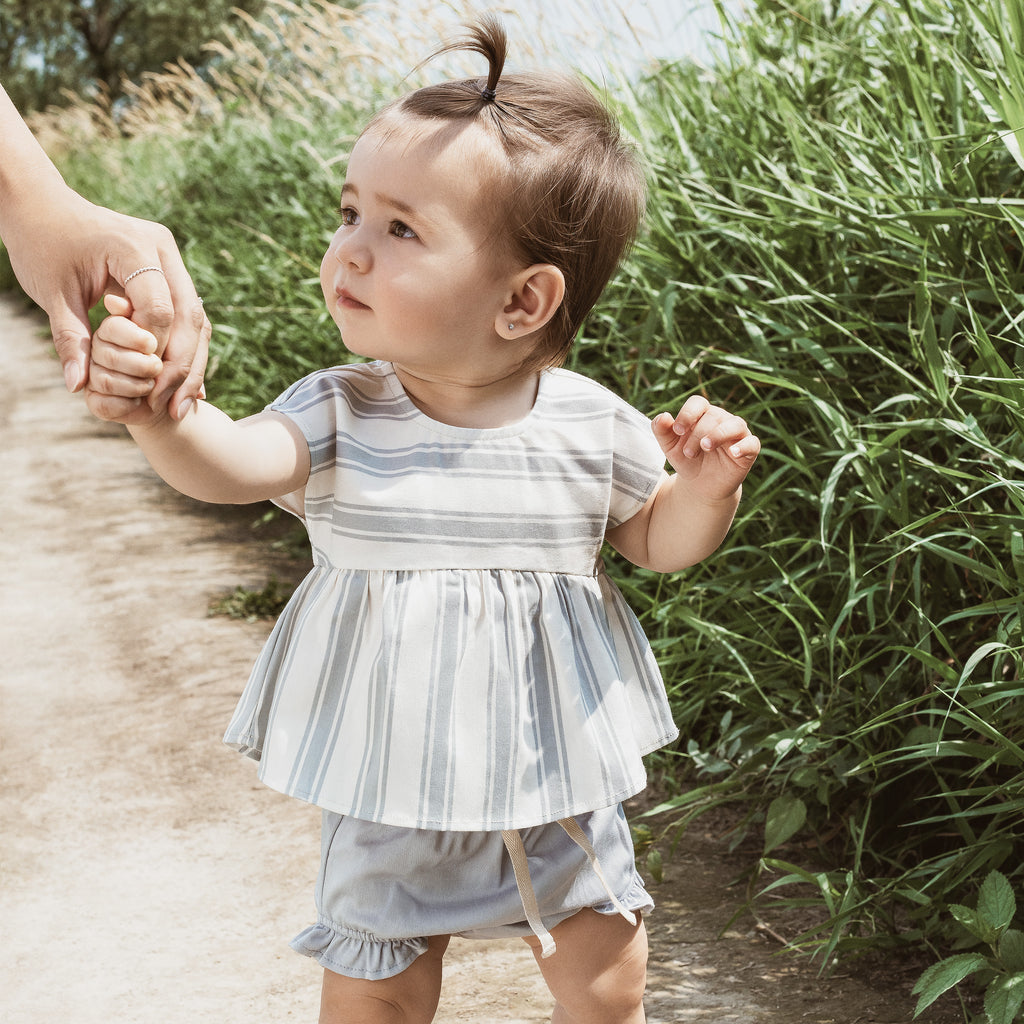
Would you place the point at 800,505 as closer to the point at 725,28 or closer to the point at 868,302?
the point at 868,302

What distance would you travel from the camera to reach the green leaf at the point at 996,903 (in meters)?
1.61

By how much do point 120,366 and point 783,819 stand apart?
1422mm

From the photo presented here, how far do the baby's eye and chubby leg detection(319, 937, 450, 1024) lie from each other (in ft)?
2.78

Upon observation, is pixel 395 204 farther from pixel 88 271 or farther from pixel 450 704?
pixel 450 704

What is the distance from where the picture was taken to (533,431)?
1438 mm

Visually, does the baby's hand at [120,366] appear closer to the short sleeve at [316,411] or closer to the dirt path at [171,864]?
the short sleeve at [316,411]

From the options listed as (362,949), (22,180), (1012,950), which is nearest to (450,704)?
(362,949)

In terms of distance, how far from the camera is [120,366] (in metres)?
1.09

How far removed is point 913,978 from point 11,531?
4250 millimetres

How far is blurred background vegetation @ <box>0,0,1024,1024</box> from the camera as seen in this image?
192 cm

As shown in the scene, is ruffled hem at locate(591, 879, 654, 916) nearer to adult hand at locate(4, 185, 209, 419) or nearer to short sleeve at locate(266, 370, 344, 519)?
short sleeve at locate(266, 370, 344, 519)

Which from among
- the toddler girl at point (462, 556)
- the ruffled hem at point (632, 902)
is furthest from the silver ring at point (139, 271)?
the ruffled hem at point (632, 902)

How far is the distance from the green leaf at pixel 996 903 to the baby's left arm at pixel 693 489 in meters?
0.66

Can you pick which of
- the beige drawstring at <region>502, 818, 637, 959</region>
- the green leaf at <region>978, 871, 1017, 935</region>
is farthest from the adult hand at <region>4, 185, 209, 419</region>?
the green leaf at <region>978, 871, 1017, 935</region>
